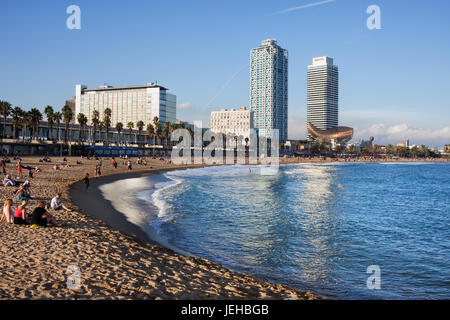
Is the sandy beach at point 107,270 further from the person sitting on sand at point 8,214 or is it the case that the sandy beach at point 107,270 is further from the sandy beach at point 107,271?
the person sitting on sand at point 8,214

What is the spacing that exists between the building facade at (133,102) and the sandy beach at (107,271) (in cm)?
15812

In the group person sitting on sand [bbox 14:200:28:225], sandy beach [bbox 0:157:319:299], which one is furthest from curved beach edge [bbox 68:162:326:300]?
person sitting on sand [bbox 14:200:28:225]

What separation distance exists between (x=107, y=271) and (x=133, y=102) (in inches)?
6818

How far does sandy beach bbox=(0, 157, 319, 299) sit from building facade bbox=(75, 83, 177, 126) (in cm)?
15812

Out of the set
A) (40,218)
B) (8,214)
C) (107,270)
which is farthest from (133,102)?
(107,270)

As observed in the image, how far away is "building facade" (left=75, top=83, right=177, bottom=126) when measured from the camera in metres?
168

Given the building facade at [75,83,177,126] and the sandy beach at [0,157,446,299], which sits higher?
the building facade at [75,83,177,126]

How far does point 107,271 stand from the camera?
30.6 ft

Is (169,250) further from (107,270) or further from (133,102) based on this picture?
(133,102)

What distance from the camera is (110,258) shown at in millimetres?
10656

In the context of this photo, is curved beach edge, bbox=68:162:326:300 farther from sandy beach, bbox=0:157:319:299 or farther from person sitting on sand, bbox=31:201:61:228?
person sitting on sand, bbox=31:201:61:228

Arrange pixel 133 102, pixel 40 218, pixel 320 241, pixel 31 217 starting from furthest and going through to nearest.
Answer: pixel 133 102 < pixel 320 241 < pixel 31 217 < pixel 40 218

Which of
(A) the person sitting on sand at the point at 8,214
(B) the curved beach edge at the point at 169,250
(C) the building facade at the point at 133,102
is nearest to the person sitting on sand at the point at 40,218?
(A) the person sitting on sand at the point at 8,214

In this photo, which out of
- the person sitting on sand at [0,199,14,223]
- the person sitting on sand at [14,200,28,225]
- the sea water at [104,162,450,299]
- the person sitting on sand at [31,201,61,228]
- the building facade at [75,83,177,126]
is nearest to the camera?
the sea water at [104,162,450,299]
